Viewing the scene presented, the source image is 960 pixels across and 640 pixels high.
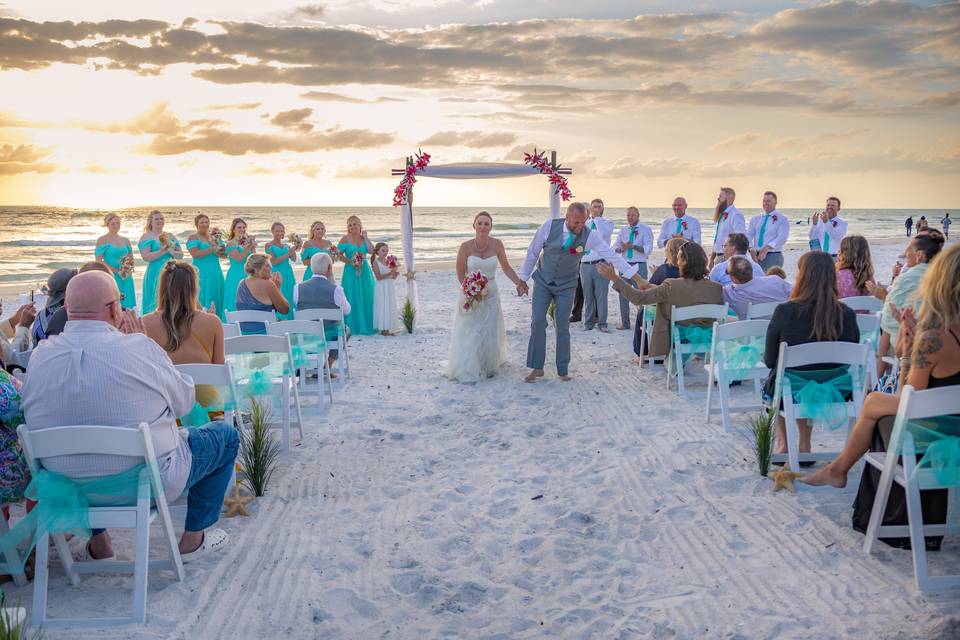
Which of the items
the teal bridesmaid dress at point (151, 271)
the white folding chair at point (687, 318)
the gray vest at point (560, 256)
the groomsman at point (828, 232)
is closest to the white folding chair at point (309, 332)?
the gray vest at point (560, 256)

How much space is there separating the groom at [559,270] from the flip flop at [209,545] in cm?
417

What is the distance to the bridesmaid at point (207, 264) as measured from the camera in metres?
9.66

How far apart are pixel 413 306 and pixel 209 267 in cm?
314

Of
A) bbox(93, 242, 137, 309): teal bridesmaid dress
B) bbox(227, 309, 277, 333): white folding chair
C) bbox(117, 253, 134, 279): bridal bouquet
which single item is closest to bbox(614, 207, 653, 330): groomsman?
bbox(227, 309, 277, 333): white folding chair

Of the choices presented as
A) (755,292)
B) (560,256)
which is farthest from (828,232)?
(560,256)

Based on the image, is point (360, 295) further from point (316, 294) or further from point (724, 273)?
point (724, 273)

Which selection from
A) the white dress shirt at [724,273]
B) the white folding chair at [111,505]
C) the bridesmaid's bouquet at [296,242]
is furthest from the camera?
the bridesmaid's bouquet at [296,242]

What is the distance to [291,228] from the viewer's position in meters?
48.4

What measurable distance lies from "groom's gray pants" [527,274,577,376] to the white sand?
5.05 ft

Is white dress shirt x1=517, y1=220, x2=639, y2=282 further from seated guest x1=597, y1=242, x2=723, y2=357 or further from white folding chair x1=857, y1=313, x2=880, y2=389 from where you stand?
white folding chair x1=857, y1=313, x2=880, y2=389

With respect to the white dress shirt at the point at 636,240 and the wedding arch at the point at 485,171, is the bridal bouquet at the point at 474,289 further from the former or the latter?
the white dress shirt at the point at 636,240

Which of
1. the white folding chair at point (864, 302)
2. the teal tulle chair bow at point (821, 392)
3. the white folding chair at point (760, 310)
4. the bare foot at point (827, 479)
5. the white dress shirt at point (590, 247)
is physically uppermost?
the white dress shirt at point (590, 247)

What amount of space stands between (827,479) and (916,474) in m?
0.92

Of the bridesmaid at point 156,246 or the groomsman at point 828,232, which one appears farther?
the groomsman at point 828,232
